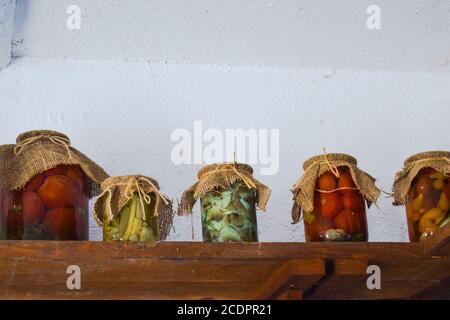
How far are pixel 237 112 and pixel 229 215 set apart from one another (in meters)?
0.38

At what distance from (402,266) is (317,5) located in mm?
514

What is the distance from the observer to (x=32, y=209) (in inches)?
40.4

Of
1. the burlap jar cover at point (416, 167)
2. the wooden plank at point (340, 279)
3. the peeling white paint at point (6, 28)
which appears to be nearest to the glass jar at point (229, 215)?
the wooden plank at point (340, 279)

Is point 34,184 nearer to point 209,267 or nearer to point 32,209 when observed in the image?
point 32,209

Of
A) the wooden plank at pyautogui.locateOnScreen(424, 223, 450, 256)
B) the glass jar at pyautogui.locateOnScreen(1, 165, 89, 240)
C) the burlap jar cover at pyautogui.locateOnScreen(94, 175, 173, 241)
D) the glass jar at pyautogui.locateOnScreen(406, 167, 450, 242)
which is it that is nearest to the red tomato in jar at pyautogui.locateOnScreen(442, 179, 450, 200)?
the glass jar at pyautogui.locateOnScreen(406, 167, 450, 242)

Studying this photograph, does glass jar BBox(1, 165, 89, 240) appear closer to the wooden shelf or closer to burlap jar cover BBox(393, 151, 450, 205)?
the wooden shelf

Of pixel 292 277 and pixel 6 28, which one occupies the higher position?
pixel 6 28

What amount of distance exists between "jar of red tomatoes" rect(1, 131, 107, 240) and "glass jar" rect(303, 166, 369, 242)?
31 cm

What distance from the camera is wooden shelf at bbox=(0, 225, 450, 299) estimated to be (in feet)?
3.13

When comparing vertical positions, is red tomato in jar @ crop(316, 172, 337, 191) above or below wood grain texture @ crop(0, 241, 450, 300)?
above

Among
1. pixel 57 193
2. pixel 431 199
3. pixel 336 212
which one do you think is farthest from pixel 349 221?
pixel 57 193

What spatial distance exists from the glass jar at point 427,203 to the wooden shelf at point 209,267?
0.07 meters
